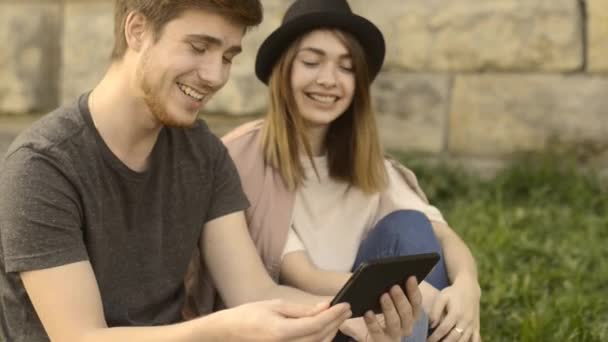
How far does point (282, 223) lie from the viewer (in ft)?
9.94

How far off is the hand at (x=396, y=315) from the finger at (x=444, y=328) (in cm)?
31

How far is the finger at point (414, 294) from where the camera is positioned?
7.57 feet

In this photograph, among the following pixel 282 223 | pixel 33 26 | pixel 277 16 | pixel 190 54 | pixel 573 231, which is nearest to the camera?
pixel 190 54

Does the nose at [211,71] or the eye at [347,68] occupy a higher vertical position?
the nose at [211,71]

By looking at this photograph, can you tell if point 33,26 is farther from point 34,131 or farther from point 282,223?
point 34,131

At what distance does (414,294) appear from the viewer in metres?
2.34

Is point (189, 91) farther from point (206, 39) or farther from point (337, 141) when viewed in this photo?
point (337, 141)

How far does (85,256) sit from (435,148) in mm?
3262

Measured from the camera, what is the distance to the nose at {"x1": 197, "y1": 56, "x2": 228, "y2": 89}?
7.63ft

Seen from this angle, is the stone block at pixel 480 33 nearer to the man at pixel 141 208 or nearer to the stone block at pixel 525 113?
the stone block at pixel 525 113

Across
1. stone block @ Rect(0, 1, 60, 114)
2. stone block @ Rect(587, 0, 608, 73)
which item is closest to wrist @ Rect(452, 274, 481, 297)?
stone block @ Rect(587, 0, 608, 73)

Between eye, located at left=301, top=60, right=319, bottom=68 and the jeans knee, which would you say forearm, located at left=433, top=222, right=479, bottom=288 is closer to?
the jeans knee

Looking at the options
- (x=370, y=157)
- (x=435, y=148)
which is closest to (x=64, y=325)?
(x=370, y=157)

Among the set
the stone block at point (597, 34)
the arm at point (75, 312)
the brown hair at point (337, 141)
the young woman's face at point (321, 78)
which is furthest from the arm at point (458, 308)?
the stone block at point (597, 34)
